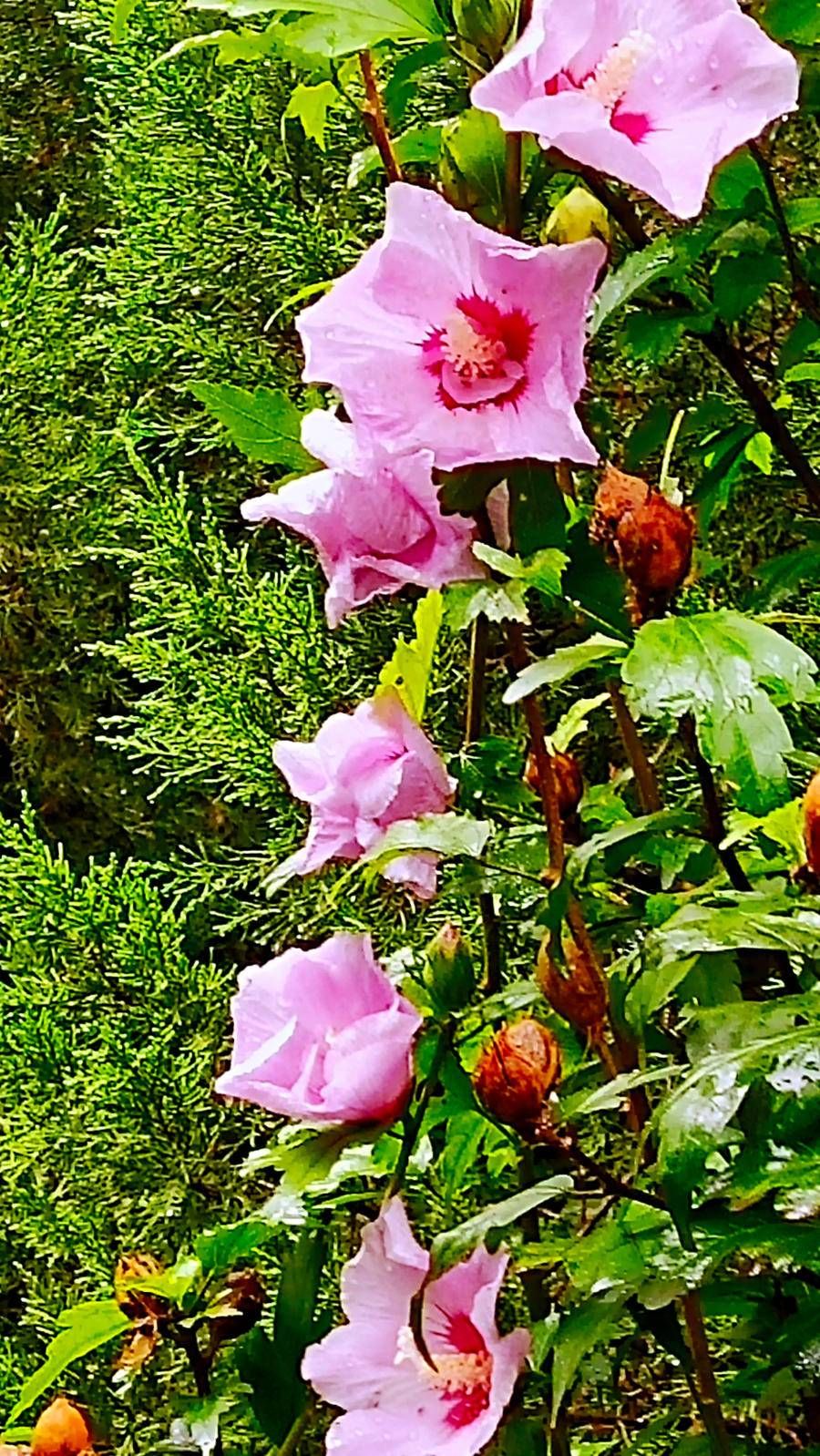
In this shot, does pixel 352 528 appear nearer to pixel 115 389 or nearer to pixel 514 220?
pixel 514 220

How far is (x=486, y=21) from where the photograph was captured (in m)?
0.32

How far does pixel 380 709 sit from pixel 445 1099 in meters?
0.11

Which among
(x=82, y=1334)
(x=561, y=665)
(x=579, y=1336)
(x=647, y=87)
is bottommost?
(x=82, y=1334)

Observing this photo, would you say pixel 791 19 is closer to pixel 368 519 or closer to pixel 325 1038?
pixel 368 519

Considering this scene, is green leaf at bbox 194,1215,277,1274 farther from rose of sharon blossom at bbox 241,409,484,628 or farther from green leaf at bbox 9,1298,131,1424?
rose of sharon blossom at bbox 241,409,484,628

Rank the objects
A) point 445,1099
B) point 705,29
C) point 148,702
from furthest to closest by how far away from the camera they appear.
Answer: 1. point 148,702
2. point 445,1099
3. point 705,29

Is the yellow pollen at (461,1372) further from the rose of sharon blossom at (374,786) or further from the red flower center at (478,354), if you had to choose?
the red flower center at (478,354)

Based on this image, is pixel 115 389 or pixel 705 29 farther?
pixel 115 389

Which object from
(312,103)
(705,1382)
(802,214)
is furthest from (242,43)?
(705,1382)

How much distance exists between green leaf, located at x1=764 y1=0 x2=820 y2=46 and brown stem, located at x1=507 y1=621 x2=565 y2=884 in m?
0.16

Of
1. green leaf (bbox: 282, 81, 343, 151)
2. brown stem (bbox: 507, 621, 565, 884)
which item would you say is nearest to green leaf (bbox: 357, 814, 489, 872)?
brown stem (bbox: 507, 621, 565, 884)

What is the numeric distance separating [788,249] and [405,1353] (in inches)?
11.0

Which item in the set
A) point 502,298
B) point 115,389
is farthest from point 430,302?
point 115,389

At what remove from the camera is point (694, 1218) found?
33 cm
